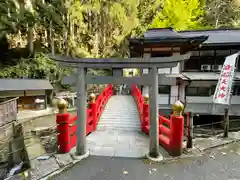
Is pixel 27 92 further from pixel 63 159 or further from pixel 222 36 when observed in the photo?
pixel 222 36

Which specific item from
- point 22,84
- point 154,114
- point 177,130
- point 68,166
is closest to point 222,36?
point 177,130

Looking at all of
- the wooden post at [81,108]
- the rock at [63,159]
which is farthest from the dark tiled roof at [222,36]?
the rock at [63,159]

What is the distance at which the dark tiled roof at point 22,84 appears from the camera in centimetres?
1233

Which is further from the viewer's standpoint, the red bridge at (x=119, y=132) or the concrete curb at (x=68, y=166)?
the red bridge at (x=119, y=132)

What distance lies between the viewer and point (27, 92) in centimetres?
1393

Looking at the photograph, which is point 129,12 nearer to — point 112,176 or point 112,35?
point 112,35

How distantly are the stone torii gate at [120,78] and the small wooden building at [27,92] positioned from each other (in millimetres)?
10261

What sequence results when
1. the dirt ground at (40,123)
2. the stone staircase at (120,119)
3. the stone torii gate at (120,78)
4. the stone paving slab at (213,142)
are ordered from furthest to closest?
the dirt ground at (40,123), the stone staircase at (120,119), the stone paving slab at (213,142), the stone torii gate at (120,78)

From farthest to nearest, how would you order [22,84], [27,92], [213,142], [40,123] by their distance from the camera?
[27,92], [22,84], [40,123], [213,142]

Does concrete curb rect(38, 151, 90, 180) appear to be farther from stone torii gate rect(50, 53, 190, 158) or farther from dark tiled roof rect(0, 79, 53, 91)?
dark tiled roof rect(0, 79, 53, 91)

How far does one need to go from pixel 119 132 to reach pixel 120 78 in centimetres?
311

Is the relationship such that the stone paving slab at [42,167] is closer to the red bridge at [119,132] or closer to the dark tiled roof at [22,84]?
the red bridge at [119,132]

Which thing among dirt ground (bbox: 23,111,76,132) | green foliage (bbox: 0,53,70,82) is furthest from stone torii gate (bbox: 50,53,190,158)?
green foliage (bbox: 0,53,70,82)

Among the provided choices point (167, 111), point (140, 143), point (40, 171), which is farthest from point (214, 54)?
point (40, 171)
